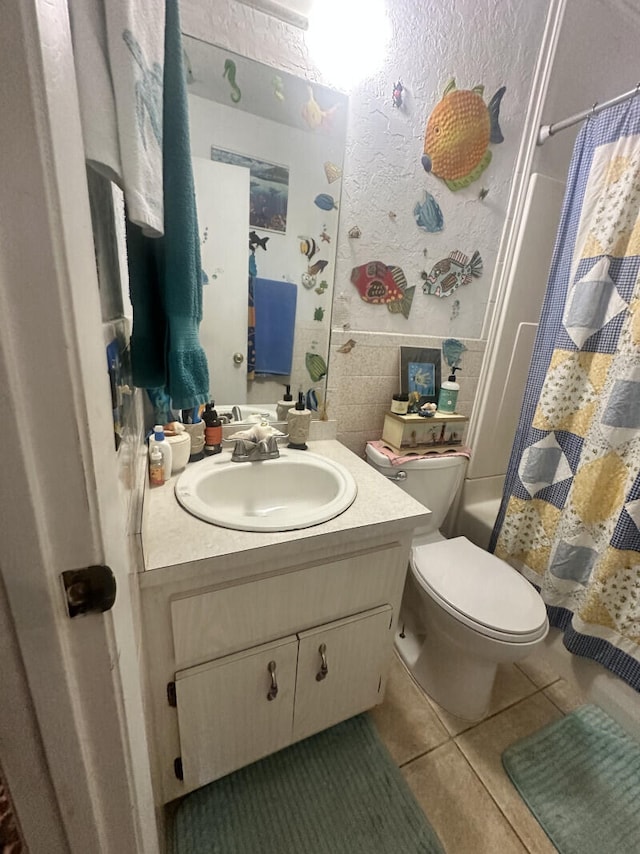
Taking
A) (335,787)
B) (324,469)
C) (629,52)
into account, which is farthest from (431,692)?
(629,52)

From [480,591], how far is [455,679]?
0.33m

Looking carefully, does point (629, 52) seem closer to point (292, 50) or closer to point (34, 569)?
point (292, 50)

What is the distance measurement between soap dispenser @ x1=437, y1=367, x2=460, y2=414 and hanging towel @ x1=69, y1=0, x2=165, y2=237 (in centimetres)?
122

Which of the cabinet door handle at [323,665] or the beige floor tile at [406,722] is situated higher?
the cabinet door handle at [323,665]

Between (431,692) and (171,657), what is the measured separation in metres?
0.95

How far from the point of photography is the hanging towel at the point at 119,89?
1.16 ft

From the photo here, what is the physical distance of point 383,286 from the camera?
1.27 meters

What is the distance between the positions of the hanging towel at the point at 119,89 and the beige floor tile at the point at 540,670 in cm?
175

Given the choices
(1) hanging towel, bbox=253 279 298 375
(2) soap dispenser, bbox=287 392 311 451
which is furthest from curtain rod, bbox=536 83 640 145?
(2) soap dispenser, bbox=287 392 311 451

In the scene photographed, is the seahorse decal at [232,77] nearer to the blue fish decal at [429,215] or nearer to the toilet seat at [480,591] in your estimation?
the blue fish decal at [429,215]

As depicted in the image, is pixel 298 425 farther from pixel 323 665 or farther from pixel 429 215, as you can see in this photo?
pixel 429 215

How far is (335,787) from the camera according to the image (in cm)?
97

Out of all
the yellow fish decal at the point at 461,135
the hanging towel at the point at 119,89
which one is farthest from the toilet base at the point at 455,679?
the yellow fish decal at the point at 461,135

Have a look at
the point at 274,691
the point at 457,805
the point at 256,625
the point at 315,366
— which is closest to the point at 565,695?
the point at 457,805
